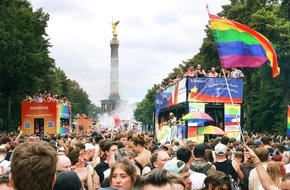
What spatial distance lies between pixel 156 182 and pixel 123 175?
1.90m

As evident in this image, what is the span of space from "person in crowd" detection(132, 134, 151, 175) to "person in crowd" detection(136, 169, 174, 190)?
14.4 feet

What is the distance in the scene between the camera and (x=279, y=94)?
50.9m

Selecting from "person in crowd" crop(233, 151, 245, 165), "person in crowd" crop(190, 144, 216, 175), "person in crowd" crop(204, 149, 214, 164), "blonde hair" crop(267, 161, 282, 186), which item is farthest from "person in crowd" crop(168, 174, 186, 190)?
"person in crowd" crop(204, 149, 214, 164)

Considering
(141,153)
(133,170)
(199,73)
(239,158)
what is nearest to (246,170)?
(239,158)

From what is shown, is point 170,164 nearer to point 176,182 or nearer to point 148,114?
point 176,182

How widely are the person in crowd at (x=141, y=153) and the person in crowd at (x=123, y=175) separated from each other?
2.57 metres

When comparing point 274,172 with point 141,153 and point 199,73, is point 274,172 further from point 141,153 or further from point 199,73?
point 199,73

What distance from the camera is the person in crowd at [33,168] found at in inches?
157

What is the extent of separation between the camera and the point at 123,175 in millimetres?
5922

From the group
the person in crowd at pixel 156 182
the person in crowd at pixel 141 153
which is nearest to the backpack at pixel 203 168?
the person in crowd at pixel 141 153

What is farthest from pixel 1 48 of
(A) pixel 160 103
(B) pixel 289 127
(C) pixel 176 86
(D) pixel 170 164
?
(D) pixel 170 164

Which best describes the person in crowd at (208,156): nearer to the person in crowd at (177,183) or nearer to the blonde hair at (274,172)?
the blonde hair at (274,172)

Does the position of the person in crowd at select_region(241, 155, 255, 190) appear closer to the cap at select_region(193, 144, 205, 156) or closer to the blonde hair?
the cap at select_region(193, 144, 205, 156)

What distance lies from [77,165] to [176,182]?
3971 millimetres
